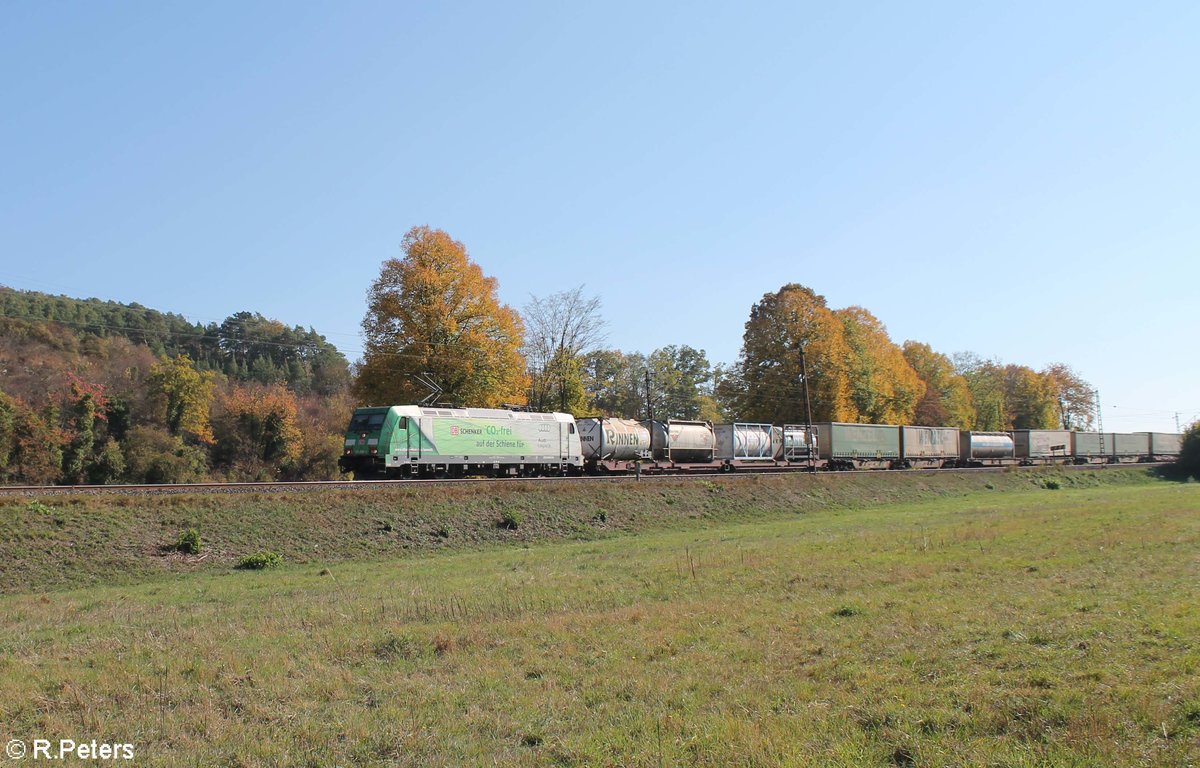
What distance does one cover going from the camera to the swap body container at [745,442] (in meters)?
50.2

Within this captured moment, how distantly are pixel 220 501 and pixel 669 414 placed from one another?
95851 mm

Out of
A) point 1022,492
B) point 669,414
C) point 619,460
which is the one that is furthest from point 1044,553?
point 669,414

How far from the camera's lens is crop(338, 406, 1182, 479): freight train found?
34000mm

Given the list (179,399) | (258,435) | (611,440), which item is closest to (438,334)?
(611,440)

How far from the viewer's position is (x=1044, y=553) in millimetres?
18656

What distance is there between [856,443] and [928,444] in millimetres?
11086

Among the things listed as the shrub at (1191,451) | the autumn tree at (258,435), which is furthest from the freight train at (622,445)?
the autumn tree at (258,435)

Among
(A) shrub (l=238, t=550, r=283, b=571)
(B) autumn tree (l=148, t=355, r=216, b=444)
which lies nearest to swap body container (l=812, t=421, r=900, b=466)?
(A) shrub (l=238, t=550, r=283, b=571)

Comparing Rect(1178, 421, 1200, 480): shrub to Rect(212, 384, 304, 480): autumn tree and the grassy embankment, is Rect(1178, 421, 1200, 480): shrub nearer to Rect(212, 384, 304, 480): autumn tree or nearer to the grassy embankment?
the grassy embankment

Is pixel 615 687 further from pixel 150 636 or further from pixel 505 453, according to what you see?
pixel 505 453

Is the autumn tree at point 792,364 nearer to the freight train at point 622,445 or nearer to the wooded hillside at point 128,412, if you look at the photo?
the freight train at point 622,445

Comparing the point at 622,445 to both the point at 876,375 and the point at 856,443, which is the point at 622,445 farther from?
the point at 876,375

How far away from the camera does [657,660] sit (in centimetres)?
1084

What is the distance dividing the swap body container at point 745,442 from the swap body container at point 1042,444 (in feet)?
107
